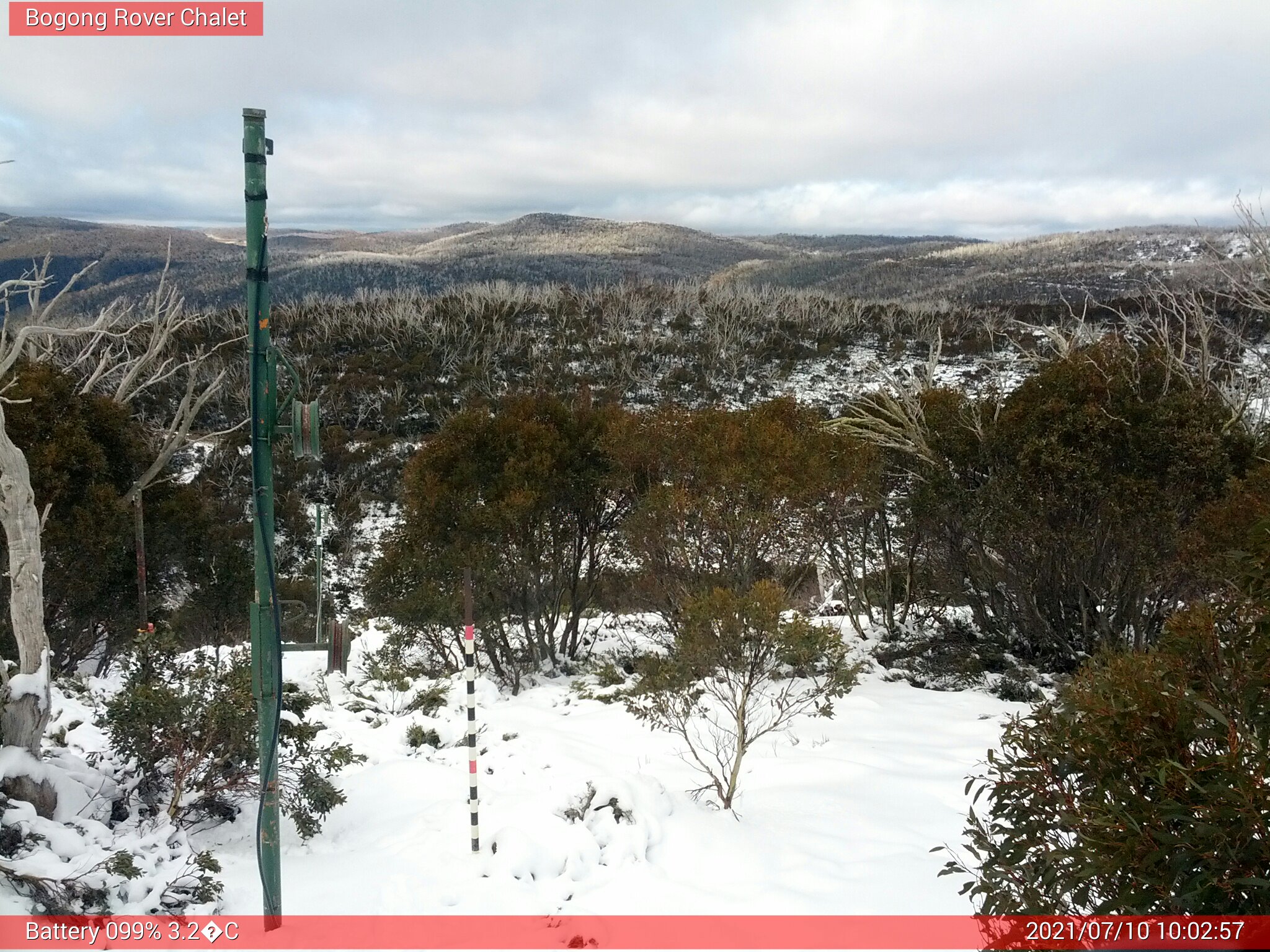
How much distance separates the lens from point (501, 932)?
370 cm

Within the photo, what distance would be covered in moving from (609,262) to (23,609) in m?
106

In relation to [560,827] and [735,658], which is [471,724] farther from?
[735,658]

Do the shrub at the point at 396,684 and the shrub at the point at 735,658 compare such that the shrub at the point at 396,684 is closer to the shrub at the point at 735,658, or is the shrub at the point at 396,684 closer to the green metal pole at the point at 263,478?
the shrub at the point at 735,658

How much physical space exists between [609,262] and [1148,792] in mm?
108479

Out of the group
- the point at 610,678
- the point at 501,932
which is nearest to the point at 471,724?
the point at 501,932

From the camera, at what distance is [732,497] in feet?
28.9

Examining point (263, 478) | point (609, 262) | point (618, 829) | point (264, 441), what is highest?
point (609, 262)

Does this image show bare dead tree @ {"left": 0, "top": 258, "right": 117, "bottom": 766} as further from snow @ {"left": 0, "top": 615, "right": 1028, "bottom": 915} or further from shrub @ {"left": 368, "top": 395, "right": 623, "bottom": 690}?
shrub @ {"left": 368, "top": 395, "right": 623, "bottom": 690}

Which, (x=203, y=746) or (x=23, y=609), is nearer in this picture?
(x=23, y=609)

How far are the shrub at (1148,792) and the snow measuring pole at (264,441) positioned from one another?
9.63 ft

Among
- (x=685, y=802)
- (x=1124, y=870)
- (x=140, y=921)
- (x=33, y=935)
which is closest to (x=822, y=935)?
(x=685, y=802)

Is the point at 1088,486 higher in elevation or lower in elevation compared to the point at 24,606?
higher

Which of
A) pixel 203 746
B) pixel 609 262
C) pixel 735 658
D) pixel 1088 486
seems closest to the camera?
→ pixel 203 746

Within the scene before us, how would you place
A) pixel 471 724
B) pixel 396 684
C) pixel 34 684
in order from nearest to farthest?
pixel 34 684 → pixel 471 724 → pixel 396 684
